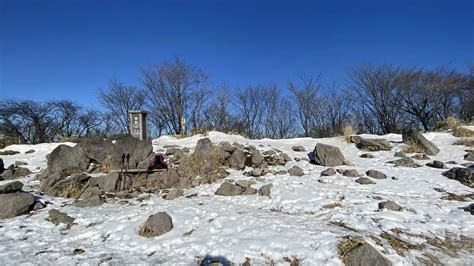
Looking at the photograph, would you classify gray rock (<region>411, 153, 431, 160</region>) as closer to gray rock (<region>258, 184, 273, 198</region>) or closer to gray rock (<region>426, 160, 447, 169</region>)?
gray rock (<region>426, 160, 447, 169</region>)

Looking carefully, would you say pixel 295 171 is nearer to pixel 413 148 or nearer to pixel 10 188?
pixel 413 148

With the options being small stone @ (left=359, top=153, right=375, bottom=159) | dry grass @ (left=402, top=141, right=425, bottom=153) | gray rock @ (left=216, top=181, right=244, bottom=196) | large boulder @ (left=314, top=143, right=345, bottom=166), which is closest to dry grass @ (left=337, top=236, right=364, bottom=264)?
gray rock @ (left=216, top=181, right=244, bottom=196)

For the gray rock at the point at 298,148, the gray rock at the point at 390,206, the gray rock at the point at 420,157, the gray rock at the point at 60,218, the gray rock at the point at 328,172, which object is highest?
the gray rock at the point at 298,148

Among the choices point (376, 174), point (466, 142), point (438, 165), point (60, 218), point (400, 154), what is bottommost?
point (60, 218)

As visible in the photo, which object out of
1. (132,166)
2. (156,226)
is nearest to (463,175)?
(156,226)

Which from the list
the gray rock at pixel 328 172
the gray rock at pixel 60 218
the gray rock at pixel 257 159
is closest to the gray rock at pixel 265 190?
the gray rock at pixel 328 172

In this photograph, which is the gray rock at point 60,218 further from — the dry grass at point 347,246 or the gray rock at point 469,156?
the gray rock at point 469,156

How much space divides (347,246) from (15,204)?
17.4 feet

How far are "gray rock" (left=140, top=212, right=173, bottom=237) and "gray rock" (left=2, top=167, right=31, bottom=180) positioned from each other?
5.58 meters

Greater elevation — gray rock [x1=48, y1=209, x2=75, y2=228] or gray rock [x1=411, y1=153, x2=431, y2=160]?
gray rock [x1=411, y1=153, x2=431, y2=160]

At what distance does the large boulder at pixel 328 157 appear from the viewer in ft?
28.0

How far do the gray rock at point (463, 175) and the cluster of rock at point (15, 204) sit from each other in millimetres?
8615

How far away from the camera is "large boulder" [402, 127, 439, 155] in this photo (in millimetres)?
9366

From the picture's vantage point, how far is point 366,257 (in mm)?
3469
